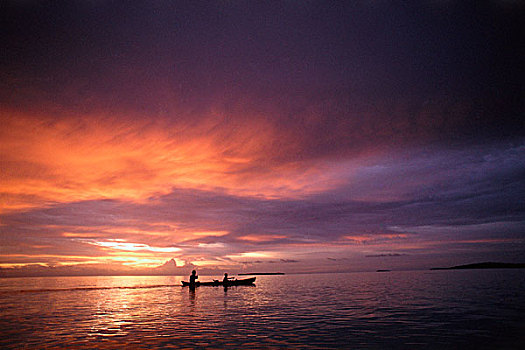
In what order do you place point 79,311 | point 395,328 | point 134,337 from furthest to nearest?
point 79,311
point 395,328
point 134,337

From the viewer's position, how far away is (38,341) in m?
21.5

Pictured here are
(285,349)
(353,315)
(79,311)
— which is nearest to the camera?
(285,349)

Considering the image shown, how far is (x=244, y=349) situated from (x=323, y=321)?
38.3 feet

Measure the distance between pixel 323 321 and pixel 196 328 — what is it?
11.0m

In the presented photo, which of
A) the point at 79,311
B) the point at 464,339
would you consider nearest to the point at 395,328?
the point at 464,339

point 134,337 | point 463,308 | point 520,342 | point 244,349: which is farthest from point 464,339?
point 134,337

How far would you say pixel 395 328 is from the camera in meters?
25.2

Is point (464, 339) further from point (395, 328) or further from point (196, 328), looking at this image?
point (196, 328)

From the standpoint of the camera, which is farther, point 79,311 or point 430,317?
point 79,311

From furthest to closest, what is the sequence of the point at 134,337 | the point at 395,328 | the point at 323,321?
the point at 323,321 < the point at 395,328 < the point at 134,337

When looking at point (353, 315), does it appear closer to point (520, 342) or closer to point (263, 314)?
point (263, 314)

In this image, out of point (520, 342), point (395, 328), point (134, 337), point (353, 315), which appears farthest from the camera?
point (353, 315)

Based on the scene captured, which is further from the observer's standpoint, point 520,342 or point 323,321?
point 323,321

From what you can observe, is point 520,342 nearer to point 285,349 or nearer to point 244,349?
point 285,349
